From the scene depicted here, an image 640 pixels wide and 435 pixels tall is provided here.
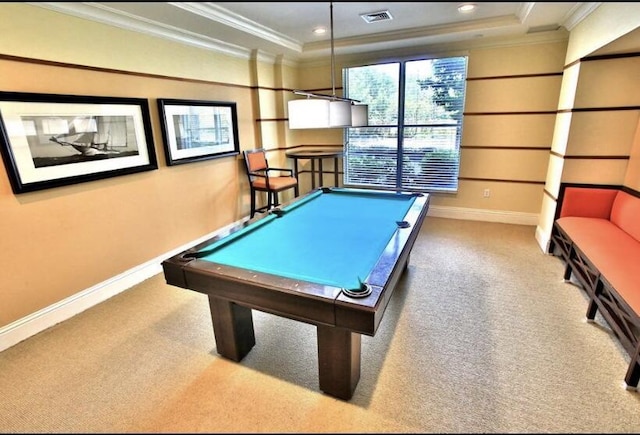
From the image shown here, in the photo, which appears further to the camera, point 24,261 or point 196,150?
point 196,150

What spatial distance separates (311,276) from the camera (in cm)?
160

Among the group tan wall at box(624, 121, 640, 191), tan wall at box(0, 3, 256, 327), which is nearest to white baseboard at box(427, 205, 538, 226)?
tan wall at box(624, 121, 640, 191)

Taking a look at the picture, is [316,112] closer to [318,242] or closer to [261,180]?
[318,242]

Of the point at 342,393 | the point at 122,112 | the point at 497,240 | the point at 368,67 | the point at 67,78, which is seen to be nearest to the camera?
the point at 342,393

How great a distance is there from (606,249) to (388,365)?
A: 1.90 meters

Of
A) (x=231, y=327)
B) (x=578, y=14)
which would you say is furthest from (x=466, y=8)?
(x=231, y=327)

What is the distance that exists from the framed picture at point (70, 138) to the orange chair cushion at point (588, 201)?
415 cm

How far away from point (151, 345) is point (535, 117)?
4.78 m

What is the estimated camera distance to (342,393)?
1.71 m

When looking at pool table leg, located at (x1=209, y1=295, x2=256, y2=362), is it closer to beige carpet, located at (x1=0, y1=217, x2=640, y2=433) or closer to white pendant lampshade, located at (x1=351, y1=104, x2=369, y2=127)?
beige carpet, located at (x1=0, y1=217, x2=640, y2=433)

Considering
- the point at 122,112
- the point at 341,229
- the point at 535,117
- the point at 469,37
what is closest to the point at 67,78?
the point at 122,112

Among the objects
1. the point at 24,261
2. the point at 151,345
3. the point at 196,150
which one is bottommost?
the point at 151,345

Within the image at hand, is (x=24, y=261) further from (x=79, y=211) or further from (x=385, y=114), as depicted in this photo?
(x=385, y=114)

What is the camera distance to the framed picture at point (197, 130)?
3.26 meters
